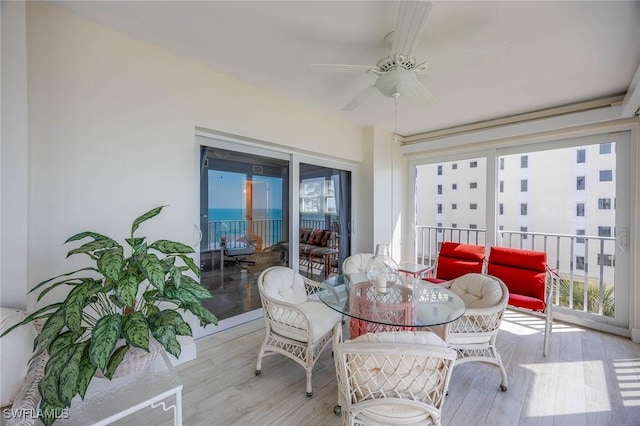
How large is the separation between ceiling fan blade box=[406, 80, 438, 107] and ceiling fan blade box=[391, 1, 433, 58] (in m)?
0.28

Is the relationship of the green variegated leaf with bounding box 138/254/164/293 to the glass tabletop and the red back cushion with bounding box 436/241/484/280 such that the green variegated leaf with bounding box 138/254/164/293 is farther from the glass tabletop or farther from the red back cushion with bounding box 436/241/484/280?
the red back cushion with bounding box 436/241/484/280

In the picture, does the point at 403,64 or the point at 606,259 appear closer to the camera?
the point at 403,64

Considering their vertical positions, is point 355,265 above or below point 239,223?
below

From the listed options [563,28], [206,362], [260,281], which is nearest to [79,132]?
[260,281]

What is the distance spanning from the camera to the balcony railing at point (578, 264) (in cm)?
302

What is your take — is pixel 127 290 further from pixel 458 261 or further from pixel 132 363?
pixel 458 261

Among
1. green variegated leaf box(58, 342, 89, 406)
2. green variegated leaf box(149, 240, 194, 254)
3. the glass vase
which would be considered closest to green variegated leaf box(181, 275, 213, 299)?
green variegated leaf box(149, 240, 194, 254)

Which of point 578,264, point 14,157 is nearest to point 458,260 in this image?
point 578,264

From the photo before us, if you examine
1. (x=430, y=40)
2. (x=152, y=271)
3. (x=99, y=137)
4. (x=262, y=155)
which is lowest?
(x=152, y=271)

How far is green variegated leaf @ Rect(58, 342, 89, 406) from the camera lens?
39.8 inches

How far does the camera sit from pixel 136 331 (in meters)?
1.17

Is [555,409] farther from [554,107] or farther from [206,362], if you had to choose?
[554,107]

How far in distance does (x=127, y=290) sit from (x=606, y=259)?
15.6ft

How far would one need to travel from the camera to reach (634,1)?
156cm
